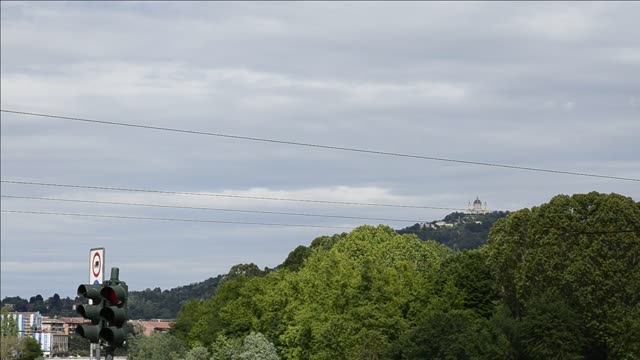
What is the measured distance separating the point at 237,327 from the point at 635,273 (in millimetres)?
68394

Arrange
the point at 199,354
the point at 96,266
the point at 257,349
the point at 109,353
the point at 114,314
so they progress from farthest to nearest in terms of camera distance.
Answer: the point at 199,354 < the point at 257,349 < the point at 96,266 < the point at 109,353 < the point at 114,314

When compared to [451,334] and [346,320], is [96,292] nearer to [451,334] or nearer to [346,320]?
[451,334]

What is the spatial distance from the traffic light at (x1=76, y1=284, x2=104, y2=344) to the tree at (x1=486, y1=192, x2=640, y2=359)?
78.6 metres

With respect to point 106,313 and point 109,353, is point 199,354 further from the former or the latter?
point 106,313

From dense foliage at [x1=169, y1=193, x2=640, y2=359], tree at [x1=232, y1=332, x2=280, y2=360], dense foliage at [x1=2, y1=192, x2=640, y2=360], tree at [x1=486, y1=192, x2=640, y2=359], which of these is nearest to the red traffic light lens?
dense foliage at [x1=169, y1=193, x2=640, y2=359]

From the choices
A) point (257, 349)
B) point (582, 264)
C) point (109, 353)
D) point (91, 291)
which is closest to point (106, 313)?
point (91, 291)

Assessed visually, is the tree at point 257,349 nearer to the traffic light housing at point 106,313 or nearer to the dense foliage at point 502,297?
the dense foliage at point 502,297

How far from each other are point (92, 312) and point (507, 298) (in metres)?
91.5

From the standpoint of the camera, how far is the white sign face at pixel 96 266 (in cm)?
2985

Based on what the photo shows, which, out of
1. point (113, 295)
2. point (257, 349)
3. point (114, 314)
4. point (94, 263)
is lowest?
→ point (257, 349)

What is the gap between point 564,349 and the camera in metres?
104

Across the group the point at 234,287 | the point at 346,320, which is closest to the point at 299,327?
the point at 346,320

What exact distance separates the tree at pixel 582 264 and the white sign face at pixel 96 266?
246ft

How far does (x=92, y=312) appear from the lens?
87.4ft
